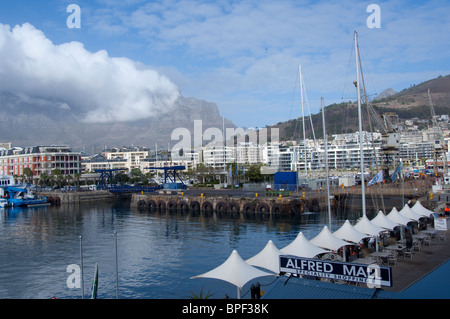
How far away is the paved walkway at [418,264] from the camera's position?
1321 cm

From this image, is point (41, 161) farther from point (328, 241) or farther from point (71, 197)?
point (328, 241)

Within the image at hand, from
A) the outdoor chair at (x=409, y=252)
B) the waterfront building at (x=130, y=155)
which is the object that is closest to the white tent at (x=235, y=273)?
the outdoor chair at (x=409, y=252)

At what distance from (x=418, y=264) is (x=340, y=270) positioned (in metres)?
6.59

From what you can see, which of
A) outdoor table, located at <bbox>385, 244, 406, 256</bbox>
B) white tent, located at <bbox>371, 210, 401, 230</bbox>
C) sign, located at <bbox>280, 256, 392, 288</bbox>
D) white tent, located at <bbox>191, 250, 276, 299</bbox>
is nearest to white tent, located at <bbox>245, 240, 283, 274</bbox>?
white tent, located at <bbox>191, 250, 276, 299</bbox>

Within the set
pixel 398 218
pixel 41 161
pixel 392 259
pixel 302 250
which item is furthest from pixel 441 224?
pixel 41 161

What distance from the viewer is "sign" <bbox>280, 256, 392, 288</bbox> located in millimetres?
9875

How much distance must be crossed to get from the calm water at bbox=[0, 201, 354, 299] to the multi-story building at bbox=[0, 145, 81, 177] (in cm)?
4739

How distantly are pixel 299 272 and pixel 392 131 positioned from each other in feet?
216

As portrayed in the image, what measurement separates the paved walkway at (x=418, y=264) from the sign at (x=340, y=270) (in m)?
3.06

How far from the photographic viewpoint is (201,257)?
24.7 m

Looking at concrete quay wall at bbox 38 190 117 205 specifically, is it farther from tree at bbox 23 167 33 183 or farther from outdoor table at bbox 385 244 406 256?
outdoor table at bbox 385 244 406 256

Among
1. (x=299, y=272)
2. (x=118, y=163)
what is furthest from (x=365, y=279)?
(x=118, y=163)

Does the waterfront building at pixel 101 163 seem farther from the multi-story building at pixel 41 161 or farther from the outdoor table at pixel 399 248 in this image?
the outdoor table at pixel 399 248

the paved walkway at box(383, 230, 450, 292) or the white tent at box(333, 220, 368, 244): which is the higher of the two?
the white tent at box(333, 220, 368, 244)
